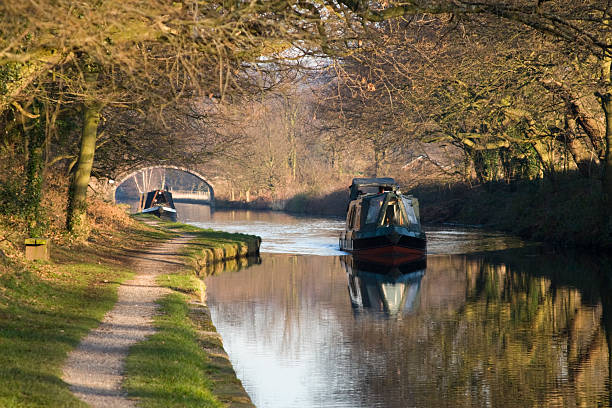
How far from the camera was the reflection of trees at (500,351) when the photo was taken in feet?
31.7

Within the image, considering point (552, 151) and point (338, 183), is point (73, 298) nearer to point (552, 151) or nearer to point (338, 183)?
point (552, 151)

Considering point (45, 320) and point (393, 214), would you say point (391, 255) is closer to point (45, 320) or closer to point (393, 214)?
point (393, 214)

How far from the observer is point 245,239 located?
2809cm

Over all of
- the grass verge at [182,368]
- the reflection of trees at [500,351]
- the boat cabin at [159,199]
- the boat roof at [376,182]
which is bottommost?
the reflection of trees at [500,351]

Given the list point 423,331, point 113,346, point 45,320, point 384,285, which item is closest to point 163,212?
point 384,285

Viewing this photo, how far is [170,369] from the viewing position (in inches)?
330

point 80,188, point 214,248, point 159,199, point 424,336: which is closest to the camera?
point 424,336

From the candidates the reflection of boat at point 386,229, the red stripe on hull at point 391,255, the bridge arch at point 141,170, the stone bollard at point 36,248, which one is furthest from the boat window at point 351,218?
the stone bollard at point 36,248

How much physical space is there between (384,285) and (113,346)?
12.5 meters

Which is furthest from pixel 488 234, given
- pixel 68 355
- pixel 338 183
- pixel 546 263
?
pixel 68 355

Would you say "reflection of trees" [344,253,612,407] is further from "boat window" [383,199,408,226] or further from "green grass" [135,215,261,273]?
"boat window" [383,199,408,226]

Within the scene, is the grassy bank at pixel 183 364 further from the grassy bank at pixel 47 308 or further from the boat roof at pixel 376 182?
the boat roof at pixel 376 182

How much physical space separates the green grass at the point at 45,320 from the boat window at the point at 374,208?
12657 millimetres

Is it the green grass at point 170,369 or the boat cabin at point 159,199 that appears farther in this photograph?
Result: the boat cabin at point 159,199
